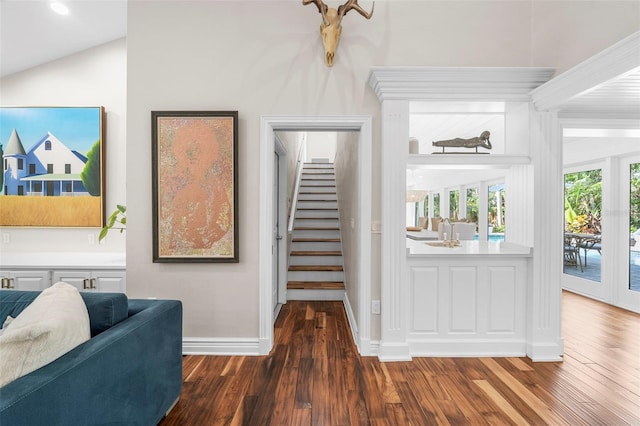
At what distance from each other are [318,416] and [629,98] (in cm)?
330

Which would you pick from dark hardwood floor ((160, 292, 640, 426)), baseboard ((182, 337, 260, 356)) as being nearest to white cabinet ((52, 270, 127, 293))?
baseboard ((182, 337, 260, 356))

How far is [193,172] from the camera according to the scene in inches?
108

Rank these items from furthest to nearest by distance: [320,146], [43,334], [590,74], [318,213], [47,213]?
1. [320,146]
2. [318,213]
3. [47,213]
4. [590,74]
5. [43,334]

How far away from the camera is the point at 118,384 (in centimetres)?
139

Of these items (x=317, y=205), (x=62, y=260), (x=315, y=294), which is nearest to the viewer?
(x=62, y=260)

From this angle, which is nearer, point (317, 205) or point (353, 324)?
point (353, 324)

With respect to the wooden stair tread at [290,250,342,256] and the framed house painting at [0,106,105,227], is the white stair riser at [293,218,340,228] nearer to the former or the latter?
the wooden stair tread at [290,250,342,256]

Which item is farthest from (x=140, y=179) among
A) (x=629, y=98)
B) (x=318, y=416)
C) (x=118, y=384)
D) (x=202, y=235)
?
(x=629, y=98)

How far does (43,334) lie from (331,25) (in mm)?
2816

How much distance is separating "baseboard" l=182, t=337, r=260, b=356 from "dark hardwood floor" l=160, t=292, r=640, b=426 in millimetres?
70

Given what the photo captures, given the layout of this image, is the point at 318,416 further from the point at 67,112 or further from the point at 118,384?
the point at 67,112

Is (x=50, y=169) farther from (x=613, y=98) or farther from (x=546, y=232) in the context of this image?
(x=613, y=98)

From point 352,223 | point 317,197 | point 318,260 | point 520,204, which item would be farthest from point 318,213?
point 520,204

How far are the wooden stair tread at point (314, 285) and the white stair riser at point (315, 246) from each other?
2.13ft
